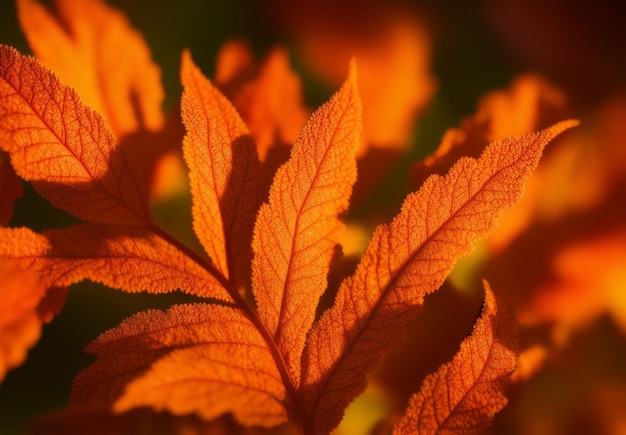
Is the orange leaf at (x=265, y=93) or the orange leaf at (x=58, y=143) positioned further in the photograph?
the orange leaf at (x=265, y=93)

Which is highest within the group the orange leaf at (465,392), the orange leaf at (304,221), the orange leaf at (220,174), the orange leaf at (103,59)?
the orange leaf at (103,59)

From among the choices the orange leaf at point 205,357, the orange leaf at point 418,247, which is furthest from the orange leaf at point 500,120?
the orange leaf at point 205,357

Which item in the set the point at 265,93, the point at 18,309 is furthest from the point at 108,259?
the point at 265,93

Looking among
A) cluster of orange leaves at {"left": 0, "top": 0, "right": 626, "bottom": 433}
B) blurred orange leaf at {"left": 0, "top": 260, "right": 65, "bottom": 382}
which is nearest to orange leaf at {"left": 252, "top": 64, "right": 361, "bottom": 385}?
cluster of orange leaves at {"left": 0, "top": 0, "right": 626, "bottom": 433}

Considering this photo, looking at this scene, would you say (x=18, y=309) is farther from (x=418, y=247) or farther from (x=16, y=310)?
(x=418, y=247)

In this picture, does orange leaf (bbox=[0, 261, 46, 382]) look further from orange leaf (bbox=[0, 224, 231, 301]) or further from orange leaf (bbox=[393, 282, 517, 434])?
orange leaf (bbox=[393, 282, 517, 434])

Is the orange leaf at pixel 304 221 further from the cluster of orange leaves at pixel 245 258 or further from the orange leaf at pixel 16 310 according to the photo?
the orange leaf at pixel 16 310
